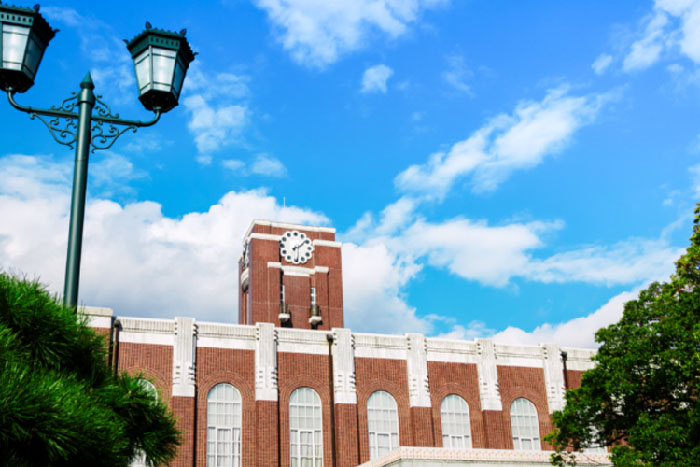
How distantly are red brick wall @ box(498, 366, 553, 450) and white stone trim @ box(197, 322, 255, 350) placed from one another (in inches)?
523

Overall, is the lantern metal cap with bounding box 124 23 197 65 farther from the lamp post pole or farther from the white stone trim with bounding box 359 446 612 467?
the white stone trim with bounding box 359 446 612 467

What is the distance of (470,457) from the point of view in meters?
29.1

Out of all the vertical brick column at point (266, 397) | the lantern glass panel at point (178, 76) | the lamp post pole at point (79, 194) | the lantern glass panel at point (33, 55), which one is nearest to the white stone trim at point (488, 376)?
the vertical brick column at point (266, 397)

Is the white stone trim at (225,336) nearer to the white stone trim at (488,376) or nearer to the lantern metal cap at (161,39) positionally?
the white stone trim at (488,376)

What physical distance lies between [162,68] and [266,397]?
27.3m

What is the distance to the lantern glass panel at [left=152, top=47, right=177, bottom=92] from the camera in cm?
982

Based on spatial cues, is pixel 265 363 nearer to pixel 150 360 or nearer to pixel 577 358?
pixel 150 360

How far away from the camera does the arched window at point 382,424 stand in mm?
37031

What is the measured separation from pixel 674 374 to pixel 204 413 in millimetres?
20045

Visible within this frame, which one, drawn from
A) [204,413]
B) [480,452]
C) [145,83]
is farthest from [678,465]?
[204,413]

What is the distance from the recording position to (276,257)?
162 feet

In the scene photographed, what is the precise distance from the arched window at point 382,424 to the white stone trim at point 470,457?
18.9ft

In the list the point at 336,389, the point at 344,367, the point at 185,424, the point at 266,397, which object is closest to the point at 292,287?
the point at 344,367

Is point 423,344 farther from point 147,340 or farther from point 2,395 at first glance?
point 2,395
